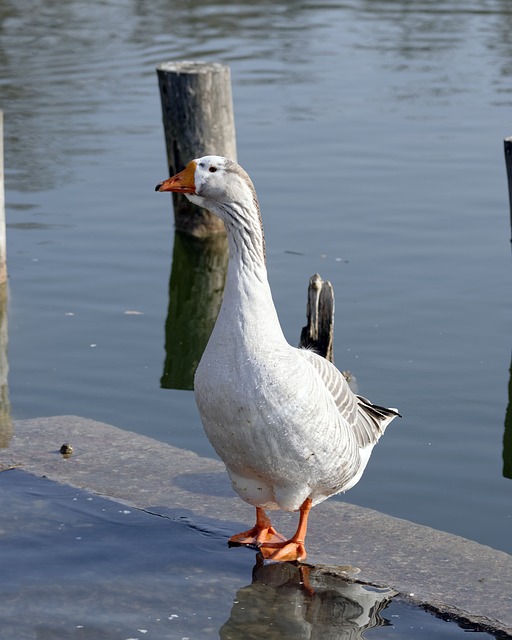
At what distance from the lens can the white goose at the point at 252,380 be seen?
16.0 ft

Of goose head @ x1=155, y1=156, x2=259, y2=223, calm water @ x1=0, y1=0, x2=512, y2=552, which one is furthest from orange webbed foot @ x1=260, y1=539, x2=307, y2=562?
goose head @ x1=155, y1=156, x2=259, y2=223

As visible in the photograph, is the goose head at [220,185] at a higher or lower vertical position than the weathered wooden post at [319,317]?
higher

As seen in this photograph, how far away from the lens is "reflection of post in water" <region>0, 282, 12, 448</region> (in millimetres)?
6705

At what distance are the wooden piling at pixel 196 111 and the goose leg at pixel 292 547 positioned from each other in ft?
18.9

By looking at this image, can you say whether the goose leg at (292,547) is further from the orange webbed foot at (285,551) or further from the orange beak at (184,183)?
the orange beak at (184,183)

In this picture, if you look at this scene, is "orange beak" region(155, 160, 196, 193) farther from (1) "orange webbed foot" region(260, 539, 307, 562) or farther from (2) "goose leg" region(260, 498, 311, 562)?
(1) "orange webbed foot" region(260, 539, 307, 562)

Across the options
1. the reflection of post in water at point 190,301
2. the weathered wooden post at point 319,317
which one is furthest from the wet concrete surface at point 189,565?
the reflection of post in water at point 190,301

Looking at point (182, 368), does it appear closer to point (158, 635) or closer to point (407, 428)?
point (407, 428)

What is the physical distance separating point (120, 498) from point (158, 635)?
1302 mm

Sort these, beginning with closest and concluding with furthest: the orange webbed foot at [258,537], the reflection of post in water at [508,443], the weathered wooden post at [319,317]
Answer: the orange webbed foot at [258,537] < the reflection of post in water at [508,443] < the weathered wooden post at [319,317]

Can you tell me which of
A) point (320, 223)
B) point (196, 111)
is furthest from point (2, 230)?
point (320, 223)

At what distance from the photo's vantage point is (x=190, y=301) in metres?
9.78

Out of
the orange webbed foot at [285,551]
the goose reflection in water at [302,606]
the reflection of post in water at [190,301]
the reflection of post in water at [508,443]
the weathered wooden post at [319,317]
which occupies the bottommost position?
the reflection of post in water at [508,443]

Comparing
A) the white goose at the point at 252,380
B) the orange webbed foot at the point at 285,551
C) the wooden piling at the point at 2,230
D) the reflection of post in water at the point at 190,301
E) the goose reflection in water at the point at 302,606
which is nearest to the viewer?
the goose reflection in water at the point at 302,606
